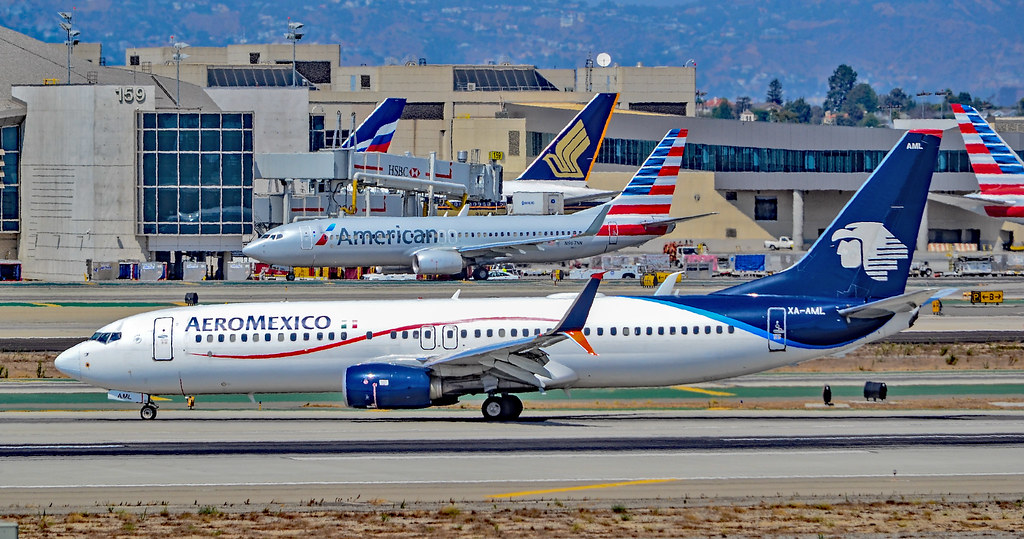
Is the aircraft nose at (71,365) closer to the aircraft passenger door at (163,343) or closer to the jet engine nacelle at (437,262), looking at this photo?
the aircraft passenger door at (163,343)

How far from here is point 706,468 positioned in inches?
1116

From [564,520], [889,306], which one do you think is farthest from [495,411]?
[564,520]

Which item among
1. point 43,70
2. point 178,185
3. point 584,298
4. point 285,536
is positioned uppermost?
point 43,70

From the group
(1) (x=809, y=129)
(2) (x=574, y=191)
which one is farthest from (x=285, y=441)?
(1) (x=809, y=129)

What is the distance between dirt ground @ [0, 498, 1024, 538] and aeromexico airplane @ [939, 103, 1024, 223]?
67.2 meters

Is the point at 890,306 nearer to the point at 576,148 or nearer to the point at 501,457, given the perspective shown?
the point at 501,457

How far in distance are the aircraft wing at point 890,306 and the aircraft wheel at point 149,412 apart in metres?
19.4

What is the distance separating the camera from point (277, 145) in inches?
4845

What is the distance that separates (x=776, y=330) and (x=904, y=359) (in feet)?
55.0

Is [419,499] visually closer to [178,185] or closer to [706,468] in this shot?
[706,468]

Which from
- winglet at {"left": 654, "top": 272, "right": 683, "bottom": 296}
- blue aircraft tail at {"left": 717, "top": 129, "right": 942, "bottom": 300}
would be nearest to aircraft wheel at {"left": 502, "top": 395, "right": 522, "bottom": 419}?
winglet at {"left": 654, "top": 272, "right": 683, "bottom": 296}

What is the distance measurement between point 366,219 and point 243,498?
51720mm

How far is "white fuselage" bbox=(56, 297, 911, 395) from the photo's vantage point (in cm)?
3725

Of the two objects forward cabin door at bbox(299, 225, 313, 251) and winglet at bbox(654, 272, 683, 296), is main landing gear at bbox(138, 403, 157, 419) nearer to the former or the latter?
winglet at bbox(654, 272, 683, 296)
